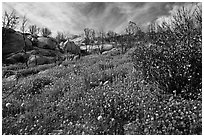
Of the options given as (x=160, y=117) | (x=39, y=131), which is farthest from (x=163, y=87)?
(x=39, y=131)

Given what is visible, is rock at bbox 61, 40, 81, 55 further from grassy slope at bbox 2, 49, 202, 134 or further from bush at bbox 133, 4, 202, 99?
bush at bbox 133, 4, 202, 99

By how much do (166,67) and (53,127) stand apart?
319 centimetres

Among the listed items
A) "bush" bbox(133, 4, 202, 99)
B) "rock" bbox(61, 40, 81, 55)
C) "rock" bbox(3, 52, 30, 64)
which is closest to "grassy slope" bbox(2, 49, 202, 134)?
"bush" bbox(133, 4, 202, 99)

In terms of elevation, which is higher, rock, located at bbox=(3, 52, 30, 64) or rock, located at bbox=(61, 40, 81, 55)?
rock, located at bbox=(61, 40, 81, 55)

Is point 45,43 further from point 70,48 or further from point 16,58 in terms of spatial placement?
point 16,58

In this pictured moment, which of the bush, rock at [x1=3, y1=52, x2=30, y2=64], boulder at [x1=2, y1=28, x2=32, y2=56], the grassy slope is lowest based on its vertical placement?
the grassy slope

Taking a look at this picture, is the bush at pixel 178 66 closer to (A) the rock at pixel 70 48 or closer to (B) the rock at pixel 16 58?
(B) the rock at pixel 16 58

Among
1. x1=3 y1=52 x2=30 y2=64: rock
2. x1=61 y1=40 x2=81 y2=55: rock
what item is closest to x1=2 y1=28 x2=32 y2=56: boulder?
x1=3 y1=52 x2=30 y2=64: rock

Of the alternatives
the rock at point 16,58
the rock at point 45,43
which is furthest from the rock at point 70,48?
the rock at point 16,58

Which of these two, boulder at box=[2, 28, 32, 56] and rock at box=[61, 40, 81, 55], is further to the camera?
rock at box=[61, 40, 81, 55]

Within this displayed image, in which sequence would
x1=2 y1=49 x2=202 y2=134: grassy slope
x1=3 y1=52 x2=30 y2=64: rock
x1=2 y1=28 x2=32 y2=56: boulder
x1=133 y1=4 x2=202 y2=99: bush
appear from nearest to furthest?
x1=2 y1=49 x2=202 y2=134: grassy slope → x1=133 y1=4 x2=202 y2=99: bush → x1=3 y1=52 x2=30 y2=64: rock → x1=2 y1=28 x2=32 y2=56: boulder

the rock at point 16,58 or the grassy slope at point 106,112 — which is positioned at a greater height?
the rock at point 16,58

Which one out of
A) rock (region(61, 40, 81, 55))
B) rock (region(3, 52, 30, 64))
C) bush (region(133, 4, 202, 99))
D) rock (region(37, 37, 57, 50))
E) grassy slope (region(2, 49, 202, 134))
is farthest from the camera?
rock (region(61, 40, 81, 55))

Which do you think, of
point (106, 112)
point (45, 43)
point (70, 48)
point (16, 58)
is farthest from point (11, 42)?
point (106, 112)
